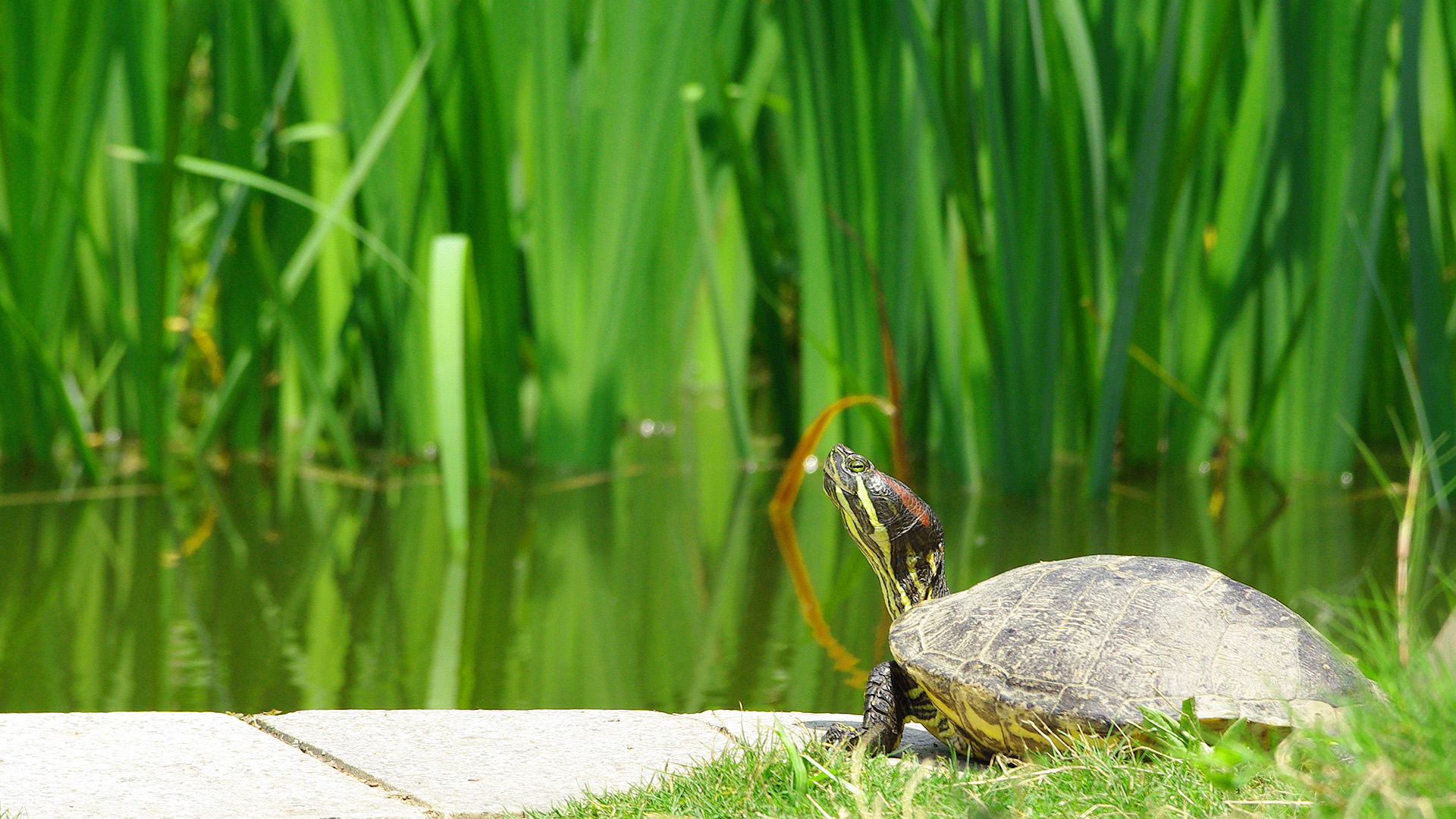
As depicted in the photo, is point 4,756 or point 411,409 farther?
point 411,409

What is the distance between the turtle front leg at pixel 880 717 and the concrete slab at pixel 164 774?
53cm

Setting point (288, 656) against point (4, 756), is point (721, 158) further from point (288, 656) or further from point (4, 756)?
point (4, 756)

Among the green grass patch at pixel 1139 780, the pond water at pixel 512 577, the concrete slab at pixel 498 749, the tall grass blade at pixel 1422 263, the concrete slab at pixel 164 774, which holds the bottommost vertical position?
the pond water at pixel 512 577

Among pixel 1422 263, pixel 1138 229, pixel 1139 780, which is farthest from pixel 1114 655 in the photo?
pixel 1422 263

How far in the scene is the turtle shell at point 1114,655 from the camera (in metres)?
1.46

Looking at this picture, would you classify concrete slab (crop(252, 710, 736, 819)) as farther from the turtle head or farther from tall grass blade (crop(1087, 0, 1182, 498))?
tall grass blade (crop(1087, 0, 1182, 498))

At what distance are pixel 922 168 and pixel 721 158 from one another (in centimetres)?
84

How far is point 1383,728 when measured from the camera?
3.69ft

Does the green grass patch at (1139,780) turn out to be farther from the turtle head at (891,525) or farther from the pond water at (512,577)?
the pond water at (512,577)

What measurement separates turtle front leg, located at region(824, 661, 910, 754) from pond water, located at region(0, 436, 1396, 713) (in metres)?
0.36

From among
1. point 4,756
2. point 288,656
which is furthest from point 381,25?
point 4,756

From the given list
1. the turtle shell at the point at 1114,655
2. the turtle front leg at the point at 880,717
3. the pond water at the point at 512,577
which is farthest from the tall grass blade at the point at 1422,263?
the turtle front leg at the point at 880,717

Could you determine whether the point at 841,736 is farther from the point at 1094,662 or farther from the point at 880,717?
the point at 1094,662

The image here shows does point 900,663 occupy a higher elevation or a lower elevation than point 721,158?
lower
